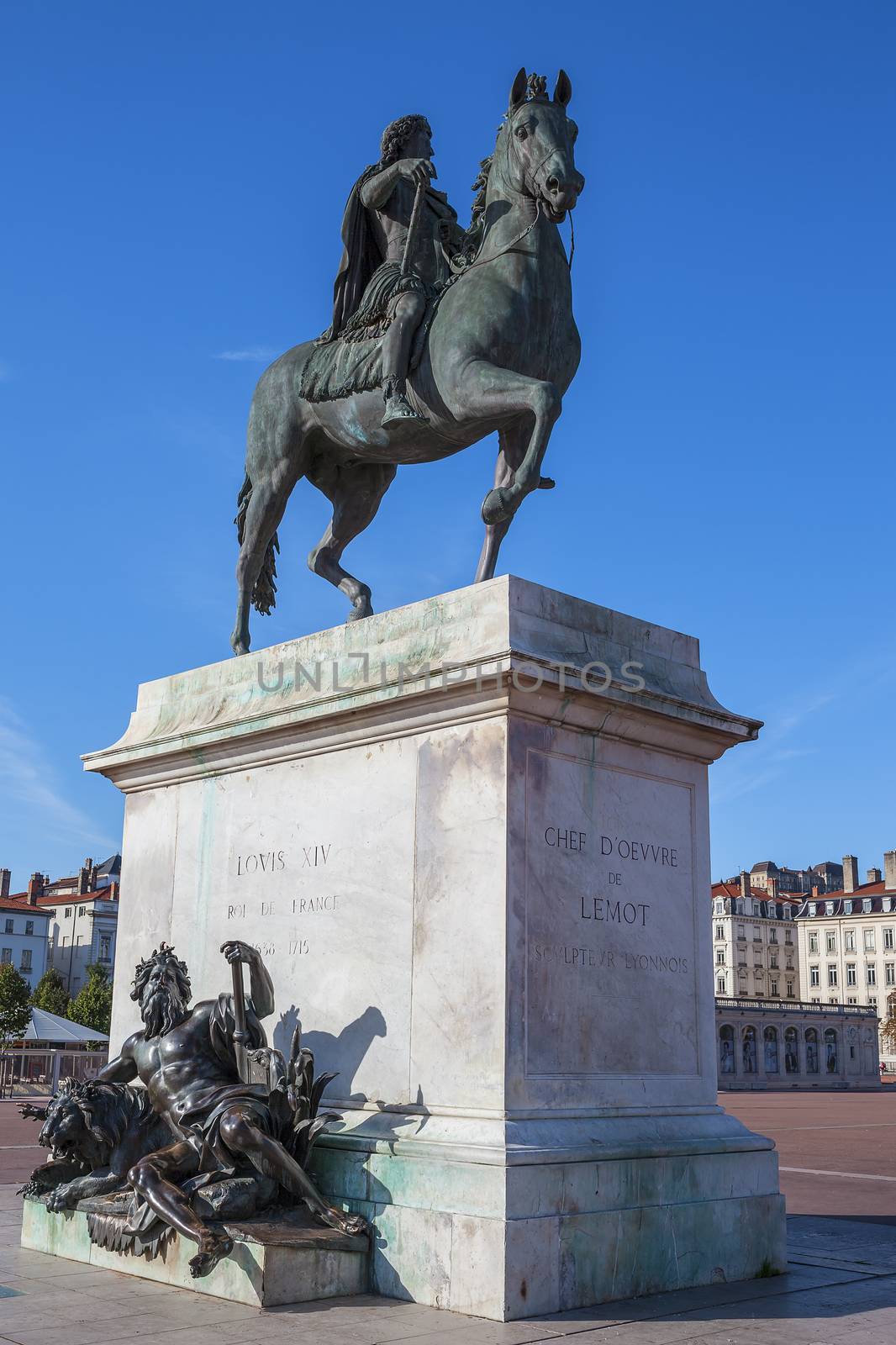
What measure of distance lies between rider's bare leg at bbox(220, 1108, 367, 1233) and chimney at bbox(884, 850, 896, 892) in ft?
433

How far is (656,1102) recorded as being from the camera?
743cm

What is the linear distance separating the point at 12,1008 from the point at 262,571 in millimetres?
62100

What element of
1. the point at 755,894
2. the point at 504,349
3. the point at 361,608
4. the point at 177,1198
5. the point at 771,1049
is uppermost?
the point at 755,894

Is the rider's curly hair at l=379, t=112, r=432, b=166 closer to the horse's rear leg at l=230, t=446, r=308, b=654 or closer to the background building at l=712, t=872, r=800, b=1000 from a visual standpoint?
the horse's rear leg at l=230, t=446, r=308, b=654

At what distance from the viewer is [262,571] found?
10.1 m

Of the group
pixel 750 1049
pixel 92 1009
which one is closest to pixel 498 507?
pixel 92 1009

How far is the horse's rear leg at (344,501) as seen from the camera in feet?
32.6

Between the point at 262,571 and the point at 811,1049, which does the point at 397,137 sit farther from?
the point at 811,1049

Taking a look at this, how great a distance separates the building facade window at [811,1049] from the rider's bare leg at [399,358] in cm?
9526

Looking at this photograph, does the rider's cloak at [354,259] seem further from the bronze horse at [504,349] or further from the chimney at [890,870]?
the chimney at [890,870]

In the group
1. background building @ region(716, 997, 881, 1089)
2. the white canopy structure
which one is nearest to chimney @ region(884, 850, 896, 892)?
background building @ region(716, 997, 881, 1089)

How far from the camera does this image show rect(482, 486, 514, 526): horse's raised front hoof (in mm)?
8016

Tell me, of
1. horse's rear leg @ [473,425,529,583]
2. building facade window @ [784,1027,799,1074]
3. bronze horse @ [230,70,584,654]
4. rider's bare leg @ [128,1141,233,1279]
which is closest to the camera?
rider's bare leg @ [128,1141,233,1279]

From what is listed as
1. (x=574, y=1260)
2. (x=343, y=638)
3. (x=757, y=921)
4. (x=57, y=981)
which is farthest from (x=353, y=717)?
(x=757, y=921)
